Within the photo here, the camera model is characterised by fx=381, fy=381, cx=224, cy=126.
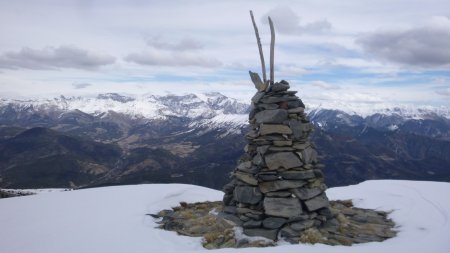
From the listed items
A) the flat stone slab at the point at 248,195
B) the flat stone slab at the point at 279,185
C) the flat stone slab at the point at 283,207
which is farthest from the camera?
the flat stone slab at the point at 248,195

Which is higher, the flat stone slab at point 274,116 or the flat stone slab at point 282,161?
the flat stone slab at point 274,116

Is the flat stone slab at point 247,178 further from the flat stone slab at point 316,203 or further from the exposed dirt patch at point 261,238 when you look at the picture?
the flat stone slab at point 316,203

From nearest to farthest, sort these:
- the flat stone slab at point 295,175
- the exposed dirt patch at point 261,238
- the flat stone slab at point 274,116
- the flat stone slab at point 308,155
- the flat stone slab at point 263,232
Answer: the exposed dirt patch at point 261,238
the flat stone slab at point 263,232
the flat stone slab at point 295,175
the flat stone slab at point 308,155
the flat stone slab at point 274,116

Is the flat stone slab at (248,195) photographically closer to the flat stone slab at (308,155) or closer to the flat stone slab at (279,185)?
the flat stone slab at (279,185)

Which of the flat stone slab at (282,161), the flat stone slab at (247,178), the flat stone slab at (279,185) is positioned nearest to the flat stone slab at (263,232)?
the flat stone slab at (279,185)

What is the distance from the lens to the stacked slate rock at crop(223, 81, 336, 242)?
18.4m

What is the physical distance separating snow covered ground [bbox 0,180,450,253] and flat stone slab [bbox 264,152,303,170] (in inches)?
199

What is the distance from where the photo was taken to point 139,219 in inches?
777

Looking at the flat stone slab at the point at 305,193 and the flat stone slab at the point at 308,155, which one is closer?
the flat stone slab at the point at 305,193

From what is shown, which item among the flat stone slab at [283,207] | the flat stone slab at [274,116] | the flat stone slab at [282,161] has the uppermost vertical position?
the flat stone slab at [274,116]

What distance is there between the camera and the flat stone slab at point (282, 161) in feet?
63.3

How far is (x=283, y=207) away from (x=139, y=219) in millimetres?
7422

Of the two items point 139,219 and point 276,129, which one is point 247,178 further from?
point 139,219

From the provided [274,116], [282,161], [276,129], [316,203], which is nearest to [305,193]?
[316,203]
